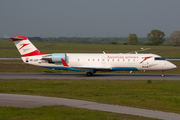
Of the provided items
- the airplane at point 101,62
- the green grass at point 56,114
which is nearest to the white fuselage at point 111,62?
the airplane at point 101,62

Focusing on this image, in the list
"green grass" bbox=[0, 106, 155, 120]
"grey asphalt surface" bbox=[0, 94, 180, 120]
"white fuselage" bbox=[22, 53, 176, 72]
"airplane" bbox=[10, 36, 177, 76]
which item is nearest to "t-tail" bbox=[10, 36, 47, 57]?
"airplane" bbox=[10, 36, 177, 76]

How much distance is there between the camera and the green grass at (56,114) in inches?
475

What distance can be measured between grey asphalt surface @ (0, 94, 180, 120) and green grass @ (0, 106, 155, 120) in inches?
30.5

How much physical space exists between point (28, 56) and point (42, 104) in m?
20.0

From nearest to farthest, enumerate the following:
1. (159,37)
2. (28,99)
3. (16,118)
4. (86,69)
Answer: (16,118) → (28,99) → (86,69) → (159,37)

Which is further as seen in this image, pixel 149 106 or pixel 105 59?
pixel 105 59

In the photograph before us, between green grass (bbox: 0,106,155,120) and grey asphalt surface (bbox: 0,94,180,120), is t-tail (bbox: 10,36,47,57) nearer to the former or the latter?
grey asphalt surface (bbox: 0,94,180,120)

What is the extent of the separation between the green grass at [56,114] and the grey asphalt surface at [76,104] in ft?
2.54

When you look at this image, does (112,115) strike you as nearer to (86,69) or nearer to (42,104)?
(42,104)

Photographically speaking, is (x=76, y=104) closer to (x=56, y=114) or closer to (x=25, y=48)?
(x=56, y=114)

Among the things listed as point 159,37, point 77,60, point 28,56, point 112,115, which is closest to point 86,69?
point 77,60

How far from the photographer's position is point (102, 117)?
12.2 metres

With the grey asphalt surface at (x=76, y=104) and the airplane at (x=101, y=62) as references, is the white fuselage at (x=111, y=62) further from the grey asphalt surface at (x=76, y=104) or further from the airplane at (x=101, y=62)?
the grey asphalt surface at (x=76, y=104)

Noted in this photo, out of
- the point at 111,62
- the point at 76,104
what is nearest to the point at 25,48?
the point at 111,62
